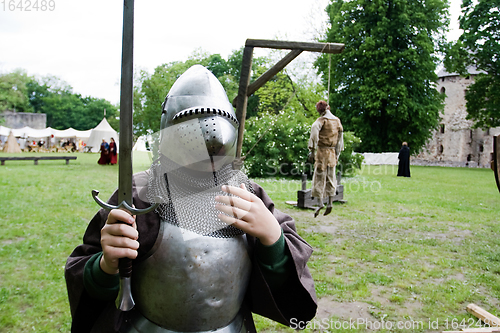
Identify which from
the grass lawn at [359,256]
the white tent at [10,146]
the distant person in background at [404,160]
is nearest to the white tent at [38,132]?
the white tent at [10,146]

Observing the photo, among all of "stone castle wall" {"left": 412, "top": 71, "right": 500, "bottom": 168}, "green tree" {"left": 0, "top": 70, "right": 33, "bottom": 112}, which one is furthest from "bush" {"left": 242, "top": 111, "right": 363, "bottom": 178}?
"stone castle wall" {"left": 412, "top": 71, "right": 500, "bottom": 168}

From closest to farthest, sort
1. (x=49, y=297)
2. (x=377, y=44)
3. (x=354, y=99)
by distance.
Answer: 1. (x=49, y=297)
2. (x=377, y=44)
3. (x=354, y=99)

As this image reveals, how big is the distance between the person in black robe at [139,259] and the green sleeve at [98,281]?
0.04 ft

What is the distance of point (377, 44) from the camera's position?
23.5 meters

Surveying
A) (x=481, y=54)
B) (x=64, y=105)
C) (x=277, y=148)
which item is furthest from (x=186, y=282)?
(x=64, y=105)

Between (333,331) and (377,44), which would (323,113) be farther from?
(377,44)

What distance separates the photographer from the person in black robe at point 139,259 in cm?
139

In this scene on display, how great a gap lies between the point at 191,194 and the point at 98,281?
0.51 m

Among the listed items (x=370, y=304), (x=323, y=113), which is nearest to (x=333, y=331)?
(x=370, y=304)

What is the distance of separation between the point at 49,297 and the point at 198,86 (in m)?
3.30

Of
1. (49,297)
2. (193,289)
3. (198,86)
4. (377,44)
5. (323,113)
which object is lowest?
(49,297)

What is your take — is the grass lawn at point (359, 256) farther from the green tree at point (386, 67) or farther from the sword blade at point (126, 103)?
the green tree at point (386, 67)

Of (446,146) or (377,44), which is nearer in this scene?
(377,44)

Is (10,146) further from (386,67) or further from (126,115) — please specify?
(126,115)
